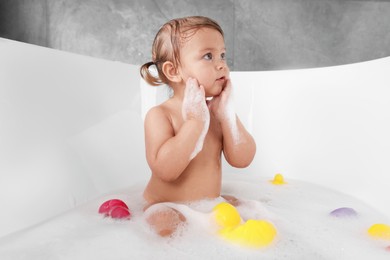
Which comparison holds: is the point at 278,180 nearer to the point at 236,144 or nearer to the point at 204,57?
the point at 236,144

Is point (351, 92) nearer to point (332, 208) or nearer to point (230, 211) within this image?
point (332, 208)

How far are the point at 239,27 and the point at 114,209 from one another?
1554 millimetres

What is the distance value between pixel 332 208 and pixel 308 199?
93 mm

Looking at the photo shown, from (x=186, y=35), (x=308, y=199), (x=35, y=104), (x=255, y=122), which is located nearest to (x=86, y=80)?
(x=35, y=104)

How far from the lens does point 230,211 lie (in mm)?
877

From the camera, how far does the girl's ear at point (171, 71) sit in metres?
1.00

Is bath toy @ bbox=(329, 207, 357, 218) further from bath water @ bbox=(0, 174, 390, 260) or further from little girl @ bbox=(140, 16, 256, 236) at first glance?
little girl @ bbox=(140, 16, 256, 236)

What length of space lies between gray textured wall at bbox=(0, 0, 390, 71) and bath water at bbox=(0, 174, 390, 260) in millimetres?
1314

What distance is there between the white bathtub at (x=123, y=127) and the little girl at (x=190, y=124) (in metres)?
0.27

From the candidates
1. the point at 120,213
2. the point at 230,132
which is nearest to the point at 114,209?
the point at 120,213

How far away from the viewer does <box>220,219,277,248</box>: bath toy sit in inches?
30.6

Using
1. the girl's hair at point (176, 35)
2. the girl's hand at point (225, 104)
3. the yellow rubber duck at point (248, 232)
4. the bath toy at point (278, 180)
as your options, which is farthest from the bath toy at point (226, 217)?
the bath toy at point (278, 180)

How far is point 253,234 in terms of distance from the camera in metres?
0.78

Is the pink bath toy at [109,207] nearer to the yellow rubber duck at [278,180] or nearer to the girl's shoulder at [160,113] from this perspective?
the girl's shoulder at [160,113]
